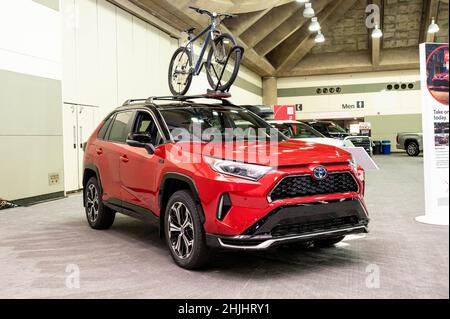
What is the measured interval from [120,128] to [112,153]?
1.07 ft

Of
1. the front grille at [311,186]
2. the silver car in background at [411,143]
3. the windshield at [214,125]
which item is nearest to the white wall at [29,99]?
the windshield at [214,125]

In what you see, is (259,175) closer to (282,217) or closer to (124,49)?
(282,217)

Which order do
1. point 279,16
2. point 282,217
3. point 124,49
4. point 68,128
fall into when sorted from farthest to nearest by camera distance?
point 279,16 < point 124,49 < point 68,128 < point 282,217

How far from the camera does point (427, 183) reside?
6.10 meters

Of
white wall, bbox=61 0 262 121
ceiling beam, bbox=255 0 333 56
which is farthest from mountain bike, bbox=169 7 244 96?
ceiling beam, bbox=255 0 333 56

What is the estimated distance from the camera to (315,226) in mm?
3801

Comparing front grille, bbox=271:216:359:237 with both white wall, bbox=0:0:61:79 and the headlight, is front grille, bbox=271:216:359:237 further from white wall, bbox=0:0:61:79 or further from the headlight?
white wall, bbox=0:0:61:79

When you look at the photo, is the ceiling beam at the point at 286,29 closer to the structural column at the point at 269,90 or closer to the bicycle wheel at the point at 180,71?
the structural column at the point at 269,90

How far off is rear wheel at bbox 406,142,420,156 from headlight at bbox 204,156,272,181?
2020 cm

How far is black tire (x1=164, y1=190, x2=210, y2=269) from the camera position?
3826 mm

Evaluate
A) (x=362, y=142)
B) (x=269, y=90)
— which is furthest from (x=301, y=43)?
(x=362, y=142)

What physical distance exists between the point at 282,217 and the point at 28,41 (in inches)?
292

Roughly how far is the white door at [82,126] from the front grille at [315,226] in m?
8.13
